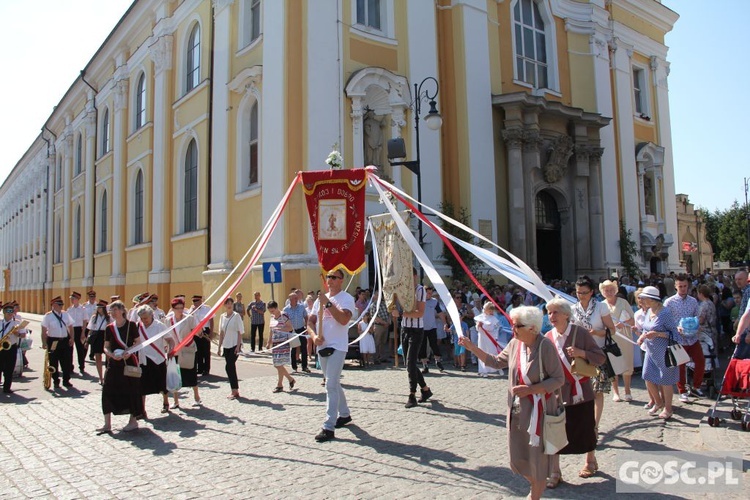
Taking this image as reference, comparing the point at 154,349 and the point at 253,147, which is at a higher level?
the point at 253,147

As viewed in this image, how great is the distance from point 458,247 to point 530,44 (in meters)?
10.0

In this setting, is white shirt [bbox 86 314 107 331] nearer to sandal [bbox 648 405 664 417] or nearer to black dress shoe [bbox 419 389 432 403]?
black dress shoe [bbox 419 389 432 403]

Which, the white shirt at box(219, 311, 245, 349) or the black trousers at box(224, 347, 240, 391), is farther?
the white shirt at box(219, 311, 245, 349)

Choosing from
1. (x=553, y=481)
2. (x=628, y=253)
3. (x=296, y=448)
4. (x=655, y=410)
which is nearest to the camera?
(x=553, y=481)

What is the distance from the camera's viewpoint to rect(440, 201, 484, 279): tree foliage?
1842cm

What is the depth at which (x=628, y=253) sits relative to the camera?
80.0 feet

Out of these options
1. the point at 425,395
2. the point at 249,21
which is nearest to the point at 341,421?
the point at 425,395

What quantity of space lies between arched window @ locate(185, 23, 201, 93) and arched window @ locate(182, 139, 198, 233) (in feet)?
8.04

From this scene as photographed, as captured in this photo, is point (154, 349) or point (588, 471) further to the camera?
point (154, 349)

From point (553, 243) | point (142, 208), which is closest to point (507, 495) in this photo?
point (553, 243)

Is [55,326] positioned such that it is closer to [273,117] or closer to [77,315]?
[77,315]

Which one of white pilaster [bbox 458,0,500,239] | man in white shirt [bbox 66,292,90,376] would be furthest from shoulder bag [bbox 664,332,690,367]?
man in white shirt [bbox 66,292,90,376]

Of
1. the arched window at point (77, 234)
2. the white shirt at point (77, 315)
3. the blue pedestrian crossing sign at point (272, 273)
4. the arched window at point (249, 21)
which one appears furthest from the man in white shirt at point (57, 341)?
the arched window at point (77, 234)

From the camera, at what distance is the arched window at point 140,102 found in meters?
27.9
